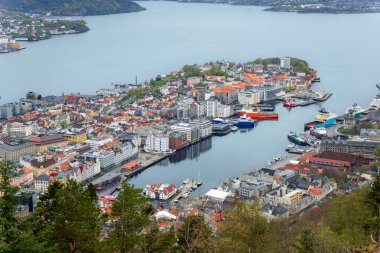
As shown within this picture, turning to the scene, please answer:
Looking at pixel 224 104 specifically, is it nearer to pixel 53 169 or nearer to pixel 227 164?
pixel 227 164

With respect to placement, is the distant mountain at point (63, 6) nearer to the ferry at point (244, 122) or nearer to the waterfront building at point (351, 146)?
the ferry at point (244, 122)

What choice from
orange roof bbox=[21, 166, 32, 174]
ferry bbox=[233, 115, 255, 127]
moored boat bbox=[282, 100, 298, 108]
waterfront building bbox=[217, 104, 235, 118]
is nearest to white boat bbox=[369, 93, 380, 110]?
moored boat bbox=[282, 100, 298, 108]

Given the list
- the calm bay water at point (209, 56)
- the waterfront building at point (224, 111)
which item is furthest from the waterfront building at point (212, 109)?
the calm bay water at point (209, 56)

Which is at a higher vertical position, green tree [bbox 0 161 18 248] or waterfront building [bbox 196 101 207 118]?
green tree [bbox 0 161 18 248]

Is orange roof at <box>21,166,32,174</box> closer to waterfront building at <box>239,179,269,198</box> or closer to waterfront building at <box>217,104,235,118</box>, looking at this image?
waterfront building at <box>239,179,269,198</box>

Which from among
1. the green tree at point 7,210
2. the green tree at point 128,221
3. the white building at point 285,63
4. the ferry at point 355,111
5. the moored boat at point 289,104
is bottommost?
the moored boat at point 289,104

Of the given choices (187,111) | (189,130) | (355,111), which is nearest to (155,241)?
(189,130)
